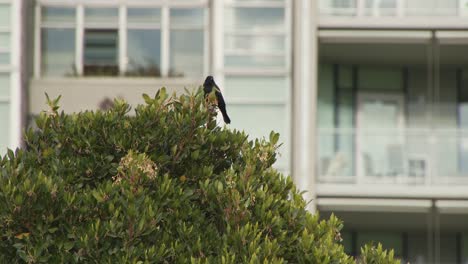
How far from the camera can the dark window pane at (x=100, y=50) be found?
91.1 feet

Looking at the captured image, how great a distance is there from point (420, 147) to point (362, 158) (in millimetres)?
1411

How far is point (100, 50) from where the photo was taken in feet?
91.4

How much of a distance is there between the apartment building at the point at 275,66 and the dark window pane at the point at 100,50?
24 mm

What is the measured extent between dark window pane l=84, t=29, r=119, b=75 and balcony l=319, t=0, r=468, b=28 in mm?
5003

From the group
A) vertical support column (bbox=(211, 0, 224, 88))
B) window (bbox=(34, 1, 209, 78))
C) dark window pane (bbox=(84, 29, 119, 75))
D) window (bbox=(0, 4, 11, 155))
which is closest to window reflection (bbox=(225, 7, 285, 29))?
vertical support column (bbox=(211, 0, 224, 88))

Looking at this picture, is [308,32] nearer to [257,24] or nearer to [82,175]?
[257,24]

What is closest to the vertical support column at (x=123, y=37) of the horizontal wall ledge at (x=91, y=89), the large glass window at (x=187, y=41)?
the horizontal wall ledge at (x=91, y=89)

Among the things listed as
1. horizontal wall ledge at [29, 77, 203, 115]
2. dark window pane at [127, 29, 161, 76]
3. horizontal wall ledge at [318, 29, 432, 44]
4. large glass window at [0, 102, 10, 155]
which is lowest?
A: large glass window at [0, 102, 10, 155]

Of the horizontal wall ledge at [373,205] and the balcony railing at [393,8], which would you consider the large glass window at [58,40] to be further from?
the horizontal wall ledge at [373,205]

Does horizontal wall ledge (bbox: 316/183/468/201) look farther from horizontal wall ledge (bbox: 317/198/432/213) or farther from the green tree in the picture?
the green tree

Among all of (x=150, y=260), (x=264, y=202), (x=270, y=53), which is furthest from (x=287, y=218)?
(x=270, y=53)

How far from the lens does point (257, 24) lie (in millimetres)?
27234

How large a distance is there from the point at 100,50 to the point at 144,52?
3.49ft

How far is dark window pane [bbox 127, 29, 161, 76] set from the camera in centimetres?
2764
